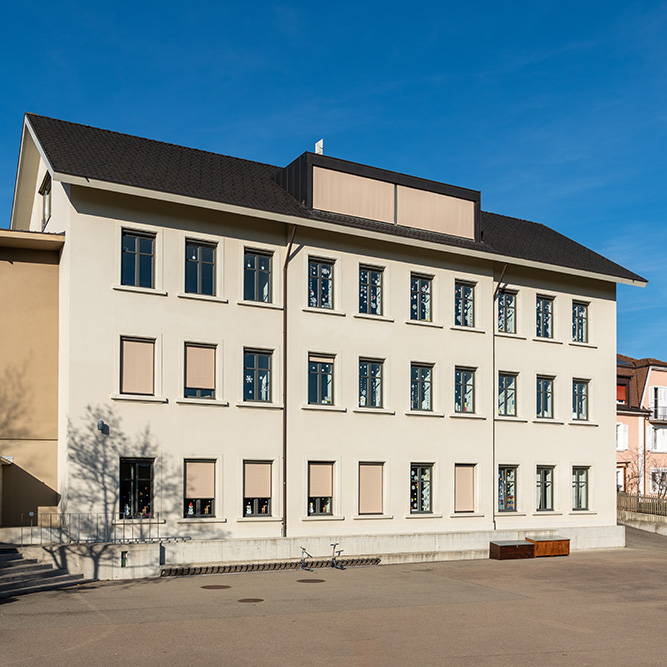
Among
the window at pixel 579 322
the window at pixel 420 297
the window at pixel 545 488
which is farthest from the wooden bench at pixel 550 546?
the window at pixel 420 297

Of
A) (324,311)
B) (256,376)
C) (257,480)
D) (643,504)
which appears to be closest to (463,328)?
(324,311)

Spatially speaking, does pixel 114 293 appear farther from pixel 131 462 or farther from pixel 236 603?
pixel 236 603

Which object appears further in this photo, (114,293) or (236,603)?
(114,293)

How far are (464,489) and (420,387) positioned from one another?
12.4 ft

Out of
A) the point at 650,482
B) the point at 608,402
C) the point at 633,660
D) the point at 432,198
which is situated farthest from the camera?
the point at 650,482

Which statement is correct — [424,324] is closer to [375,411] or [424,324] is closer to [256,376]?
[375,411]

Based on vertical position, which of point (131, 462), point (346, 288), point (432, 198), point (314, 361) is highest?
point (432, 198)

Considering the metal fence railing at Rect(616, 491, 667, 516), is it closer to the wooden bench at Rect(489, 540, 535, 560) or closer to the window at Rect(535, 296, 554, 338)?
the window at Rect(535, 296, 554, 338)

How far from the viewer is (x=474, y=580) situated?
22.7 metres

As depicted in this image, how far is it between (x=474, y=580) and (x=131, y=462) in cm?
946

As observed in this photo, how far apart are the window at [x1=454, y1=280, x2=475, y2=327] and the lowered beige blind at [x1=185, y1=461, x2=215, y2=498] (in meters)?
10.2

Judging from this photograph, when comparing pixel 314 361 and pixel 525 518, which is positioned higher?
pixel 314 361

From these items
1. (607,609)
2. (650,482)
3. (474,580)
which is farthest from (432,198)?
(650,482)

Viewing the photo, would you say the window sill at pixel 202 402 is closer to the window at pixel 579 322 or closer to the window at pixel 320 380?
the window at pixel 320 380
